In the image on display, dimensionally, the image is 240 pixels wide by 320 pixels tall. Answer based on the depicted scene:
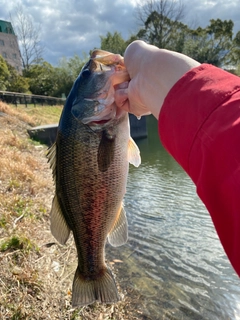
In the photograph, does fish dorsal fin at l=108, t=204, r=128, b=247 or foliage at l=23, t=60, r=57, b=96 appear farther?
foliage at l=23, t=60, r=57, b=96

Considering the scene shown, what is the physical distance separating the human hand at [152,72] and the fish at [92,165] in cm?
25

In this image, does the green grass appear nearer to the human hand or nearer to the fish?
the fish

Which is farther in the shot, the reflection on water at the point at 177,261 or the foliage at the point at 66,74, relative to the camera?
the foliage at the point at 66,74

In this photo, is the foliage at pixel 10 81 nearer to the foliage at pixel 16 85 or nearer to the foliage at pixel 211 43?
the foliage at pixel 16 85

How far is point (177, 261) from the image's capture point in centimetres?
575

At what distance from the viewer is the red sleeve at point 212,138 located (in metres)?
0.83

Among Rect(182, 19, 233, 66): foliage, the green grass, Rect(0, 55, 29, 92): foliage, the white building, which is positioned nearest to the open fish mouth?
the green grass

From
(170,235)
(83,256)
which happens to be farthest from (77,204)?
(170,235)

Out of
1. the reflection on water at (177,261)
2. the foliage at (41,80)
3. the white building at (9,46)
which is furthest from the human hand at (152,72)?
the white building at (9,46)

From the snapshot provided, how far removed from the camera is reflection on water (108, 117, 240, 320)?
178 inches

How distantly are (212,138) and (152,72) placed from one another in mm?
679

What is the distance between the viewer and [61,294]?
3.64 m

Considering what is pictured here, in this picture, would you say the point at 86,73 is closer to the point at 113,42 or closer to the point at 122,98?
the point at 122,98

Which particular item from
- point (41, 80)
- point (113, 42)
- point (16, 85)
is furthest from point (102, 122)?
point (113, 42)
